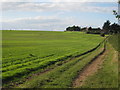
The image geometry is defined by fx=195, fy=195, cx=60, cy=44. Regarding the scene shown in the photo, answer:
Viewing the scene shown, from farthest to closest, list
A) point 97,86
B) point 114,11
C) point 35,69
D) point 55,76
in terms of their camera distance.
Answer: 1. point 114,11
2. point 35,69
3. point 55,76
4. point 97,86

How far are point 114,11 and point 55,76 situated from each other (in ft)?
49.8

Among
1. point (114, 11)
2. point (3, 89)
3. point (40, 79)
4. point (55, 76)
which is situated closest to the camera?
point (3, 89)

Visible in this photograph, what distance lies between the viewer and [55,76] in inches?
715

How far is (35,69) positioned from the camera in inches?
853

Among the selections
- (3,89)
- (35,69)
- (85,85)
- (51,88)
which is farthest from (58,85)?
(35,69)

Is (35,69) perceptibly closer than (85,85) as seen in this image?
No

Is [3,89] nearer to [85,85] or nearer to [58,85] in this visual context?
[58,85]

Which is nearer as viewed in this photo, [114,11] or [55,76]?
[55,76]

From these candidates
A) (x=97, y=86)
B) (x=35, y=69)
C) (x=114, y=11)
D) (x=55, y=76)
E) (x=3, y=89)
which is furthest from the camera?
(x=114, y=11)

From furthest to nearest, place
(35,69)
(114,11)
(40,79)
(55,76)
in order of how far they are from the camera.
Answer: (114,11)
(35,69)
(55,76)
(40,79)

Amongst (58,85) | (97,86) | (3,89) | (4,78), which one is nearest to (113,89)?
(97,86)

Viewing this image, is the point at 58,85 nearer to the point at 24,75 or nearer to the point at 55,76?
the point at 55,76

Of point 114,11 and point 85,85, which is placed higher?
point 114,11

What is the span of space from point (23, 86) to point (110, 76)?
333 inches
